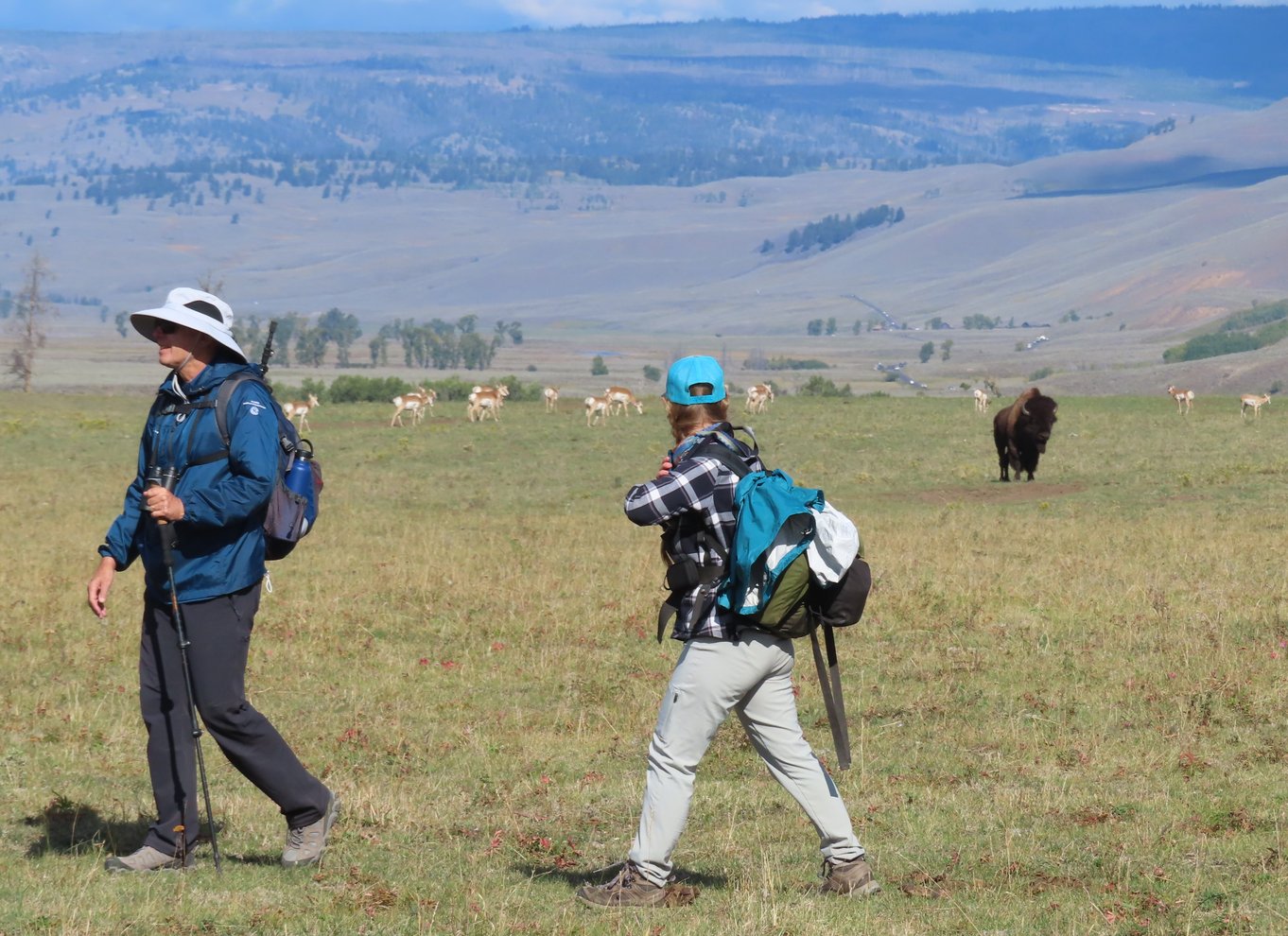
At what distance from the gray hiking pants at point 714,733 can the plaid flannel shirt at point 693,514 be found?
0.07 m

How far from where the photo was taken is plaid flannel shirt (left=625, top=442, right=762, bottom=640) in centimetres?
595

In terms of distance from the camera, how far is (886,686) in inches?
437

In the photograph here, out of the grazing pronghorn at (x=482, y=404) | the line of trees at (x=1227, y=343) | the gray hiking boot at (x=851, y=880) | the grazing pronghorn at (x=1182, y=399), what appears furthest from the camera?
the line of trees at (x=1227, y=343)

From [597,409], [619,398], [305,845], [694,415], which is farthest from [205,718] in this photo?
[619,398]

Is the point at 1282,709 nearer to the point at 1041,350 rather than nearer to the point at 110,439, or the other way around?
the point at 110,439

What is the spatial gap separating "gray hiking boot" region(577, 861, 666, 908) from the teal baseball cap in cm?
175

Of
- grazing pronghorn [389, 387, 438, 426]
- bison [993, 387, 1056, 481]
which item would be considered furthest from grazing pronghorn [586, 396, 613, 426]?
bison [993, 387, 1056, 481]

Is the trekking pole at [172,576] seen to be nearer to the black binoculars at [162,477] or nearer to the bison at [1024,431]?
the black binoculars at [162,477]

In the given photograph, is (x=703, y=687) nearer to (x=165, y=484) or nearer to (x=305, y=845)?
(x=305, y=845)

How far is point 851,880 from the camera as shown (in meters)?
6.29

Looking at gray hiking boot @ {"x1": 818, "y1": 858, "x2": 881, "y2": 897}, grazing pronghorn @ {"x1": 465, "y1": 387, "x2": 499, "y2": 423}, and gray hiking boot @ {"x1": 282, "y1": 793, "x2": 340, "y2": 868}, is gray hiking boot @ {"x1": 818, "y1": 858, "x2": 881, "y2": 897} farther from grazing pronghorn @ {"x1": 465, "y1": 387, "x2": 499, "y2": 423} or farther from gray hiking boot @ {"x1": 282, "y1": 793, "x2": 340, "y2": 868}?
grazing pronghorn @ {"x1": 465, "y1": 387, "x2": 499, "y2": 423}

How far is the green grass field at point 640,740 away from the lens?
6.26 meters

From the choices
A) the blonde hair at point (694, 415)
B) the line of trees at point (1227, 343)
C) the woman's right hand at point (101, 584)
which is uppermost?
the line of trees at point (1227, 343)

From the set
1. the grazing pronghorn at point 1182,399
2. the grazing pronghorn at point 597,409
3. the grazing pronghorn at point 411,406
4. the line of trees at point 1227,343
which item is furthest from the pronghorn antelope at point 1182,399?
the line of trees at point 1227,343
